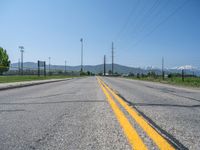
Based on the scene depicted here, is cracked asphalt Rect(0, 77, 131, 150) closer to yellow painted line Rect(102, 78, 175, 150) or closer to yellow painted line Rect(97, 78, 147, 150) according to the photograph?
yellow painted line Rect(97, 78, 147, 150)

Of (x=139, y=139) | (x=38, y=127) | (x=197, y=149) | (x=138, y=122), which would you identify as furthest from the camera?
(x=138, y=122)

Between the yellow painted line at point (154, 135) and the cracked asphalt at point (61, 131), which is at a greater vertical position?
the yellow painted line at point (154, 135)

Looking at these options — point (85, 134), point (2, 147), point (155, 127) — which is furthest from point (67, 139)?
point (155, 127)

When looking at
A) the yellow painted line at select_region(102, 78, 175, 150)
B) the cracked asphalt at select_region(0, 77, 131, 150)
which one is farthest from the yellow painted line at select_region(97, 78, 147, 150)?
the yellow painted line at select_region(102, 78, 175, 150)

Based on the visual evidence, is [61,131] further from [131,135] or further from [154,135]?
[154,135]

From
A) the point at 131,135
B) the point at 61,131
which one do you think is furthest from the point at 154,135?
the point at 61,131

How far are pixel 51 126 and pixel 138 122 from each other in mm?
1720

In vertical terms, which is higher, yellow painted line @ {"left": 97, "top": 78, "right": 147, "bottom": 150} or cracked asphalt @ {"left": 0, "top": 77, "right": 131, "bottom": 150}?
yellow painted line @ {"left": 97, "top": 78, "right": 147, "bottom": 150}

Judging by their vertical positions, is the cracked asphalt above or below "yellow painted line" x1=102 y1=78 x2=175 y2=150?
below

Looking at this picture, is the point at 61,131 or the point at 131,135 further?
the point at 61,131

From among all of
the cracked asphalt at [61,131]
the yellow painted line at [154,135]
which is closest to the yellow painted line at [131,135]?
the cracked asphalt at [61,131]

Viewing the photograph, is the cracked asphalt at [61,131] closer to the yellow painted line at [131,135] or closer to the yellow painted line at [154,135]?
the yellow painted line at [131,135]

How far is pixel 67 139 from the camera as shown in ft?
11.4

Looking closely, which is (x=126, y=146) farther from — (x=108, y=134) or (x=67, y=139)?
(x=67, y=139)
